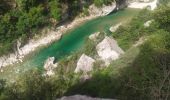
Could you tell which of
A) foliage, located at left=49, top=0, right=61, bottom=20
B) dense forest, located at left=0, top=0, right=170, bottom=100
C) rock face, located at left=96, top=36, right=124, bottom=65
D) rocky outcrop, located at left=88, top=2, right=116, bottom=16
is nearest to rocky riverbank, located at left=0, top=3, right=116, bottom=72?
rocky outcrop, located at left=88, top=2, right=116, bottom=16

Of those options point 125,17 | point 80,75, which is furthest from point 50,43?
point 80,75

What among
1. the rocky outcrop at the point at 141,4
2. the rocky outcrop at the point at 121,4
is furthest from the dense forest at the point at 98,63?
the rocky outcrop at the point at 141,4

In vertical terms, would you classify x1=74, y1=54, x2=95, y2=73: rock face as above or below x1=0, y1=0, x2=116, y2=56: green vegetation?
below

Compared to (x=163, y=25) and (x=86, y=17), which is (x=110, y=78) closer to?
(x=163, y=25)

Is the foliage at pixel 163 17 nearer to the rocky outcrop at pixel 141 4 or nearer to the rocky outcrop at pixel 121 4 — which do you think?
the rocky outcrop at pixel 141 4

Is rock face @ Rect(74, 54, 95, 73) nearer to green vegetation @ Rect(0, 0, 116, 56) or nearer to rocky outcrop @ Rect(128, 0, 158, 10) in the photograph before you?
green vegetation @ Rect(0, 0, 116, 56)

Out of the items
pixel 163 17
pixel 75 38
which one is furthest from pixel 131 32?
pixel 75 38
